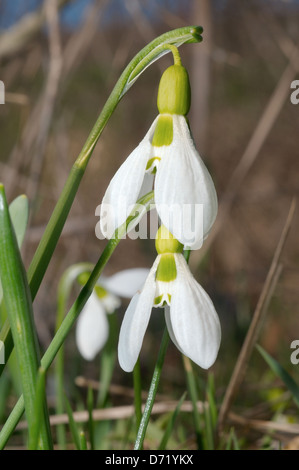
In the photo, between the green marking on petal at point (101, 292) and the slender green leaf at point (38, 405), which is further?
the green marking on petal at point (101, 292)

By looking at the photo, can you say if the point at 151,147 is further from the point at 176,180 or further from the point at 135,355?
the point at 135,355

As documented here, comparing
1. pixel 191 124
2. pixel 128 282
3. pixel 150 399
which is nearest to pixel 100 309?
pixel 128 282

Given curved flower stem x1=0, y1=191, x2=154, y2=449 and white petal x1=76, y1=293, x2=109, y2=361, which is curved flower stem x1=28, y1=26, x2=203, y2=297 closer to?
curved flower stem x1=0, y1=191, x2=154, y2=449

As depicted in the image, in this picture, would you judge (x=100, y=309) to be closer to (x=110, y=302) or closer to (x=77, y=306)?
(x=110, y=302)

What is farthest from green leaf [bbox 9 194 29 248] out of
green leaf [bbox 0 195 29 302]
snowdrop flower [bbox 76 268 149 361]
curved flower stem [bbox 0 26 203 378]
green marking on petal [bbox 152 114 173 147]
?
snowdrop flower [bbox 76 268 149 361]

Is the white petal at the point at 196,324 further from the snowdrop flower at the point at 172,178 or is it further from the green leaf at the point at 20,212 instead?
the green leaf at the point at 20,212

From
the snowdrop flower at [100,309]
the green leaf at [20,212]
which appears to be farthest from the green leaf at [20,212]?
the snowdrop flower at [100,309]
